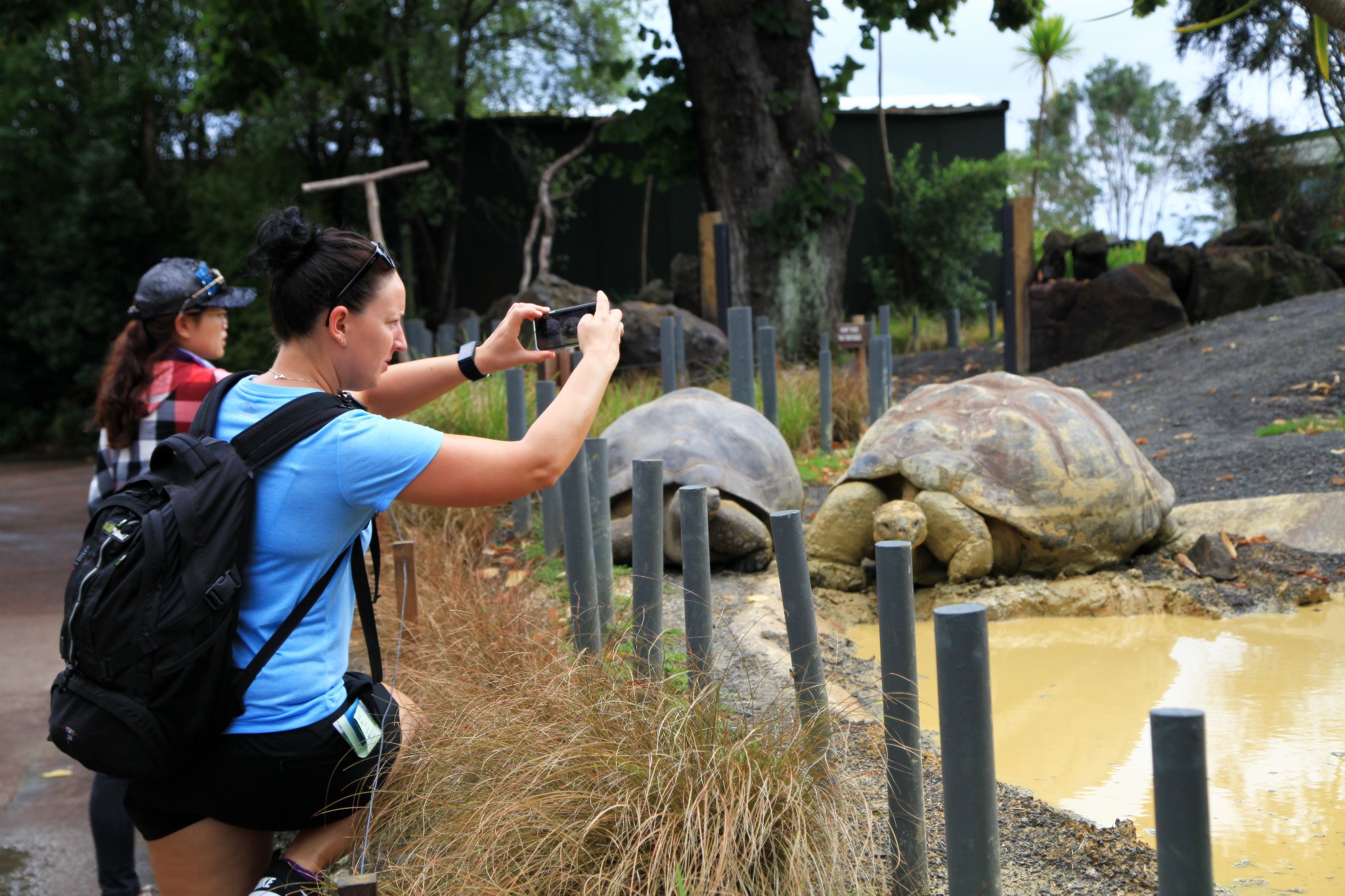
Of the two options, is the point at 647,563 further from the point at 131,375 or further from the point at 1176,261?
the point at 1176,261

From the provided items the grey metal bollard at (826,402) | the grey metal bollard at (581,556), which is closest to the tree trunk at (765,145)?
the grey metal bollard at (826,402)

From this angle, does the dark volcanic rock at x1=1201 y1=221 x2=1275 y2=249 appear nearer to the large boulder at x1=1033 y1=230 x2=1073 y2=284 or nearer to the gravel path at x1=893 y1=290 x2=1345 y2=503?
the gravel path at x1=893 y1=290 x2=1345 y2=503

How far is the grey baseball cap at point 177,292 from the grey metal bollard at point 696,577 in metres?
1.46

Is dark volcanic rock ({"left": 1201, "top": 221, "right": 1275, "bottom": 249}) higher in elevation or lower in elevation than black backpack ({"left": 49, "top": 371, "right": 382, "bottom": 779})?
higher

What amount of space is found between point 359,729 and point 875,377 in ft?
20.4

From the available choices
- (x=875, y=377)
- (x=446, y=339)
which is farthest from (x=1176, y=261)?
(x=446, y=339)

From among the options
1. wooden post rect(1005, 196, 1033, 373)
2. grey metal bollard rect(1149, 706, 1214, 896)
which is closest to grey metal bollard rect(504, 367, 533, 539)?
grey metal bollard rect(1149, 706, 1214, 896)

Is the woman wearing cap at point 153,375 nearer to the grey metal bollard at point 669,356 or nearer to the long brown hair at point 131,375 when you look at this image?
the long brown hair at point 131,375

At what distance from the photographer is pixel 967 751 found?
71.6 inches

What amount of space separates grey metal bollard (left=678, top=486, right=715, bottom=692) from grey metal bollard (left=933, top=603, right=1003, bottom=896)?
2.81 ft

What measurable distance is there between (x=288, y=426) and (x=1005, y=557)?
420 cm

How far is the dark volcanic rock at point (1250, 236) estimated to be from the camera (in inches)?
468

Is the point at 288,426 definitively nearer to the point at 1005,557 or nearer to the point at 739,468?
the point at 739,468

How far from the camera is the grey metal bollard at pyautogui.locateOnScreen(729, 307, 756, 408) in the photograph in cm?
687
